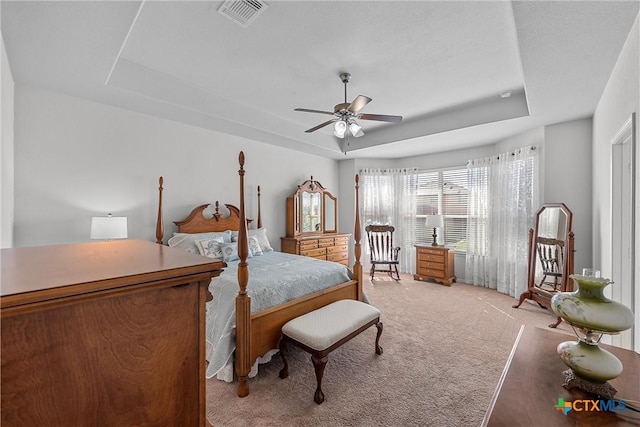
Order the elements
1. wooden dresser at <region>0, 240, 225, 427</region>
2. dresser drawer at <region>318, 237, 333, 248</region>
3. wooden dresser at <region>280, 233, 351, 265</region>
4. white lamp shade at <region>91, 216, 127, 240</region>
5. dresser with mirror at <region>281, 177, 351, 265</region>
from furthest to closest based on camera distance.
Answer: dresser drawer at <region>318, 237, 333, 248</region> < dresser with mirror at <region>281, 177, 351, 265</region> < wooden dresser at <region>280, 233, 351, 265</region> < white lamp shade at <region>91, 216, 127, 240</region> < wooden dresser at <region>0, 240, 225, 427</region>

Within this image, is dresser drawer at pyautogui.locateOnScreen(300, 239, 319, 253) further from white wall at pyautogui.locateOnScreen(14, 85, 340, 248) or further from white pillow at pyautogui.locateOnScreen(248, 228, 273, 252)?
white wall at pyautogui.locateOnScreen(14, 85, 340, 248)

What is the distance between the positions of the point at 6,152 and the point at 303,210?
3.73 m

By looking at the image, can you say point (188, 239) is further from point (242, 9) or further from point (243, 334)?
point (242, 9)

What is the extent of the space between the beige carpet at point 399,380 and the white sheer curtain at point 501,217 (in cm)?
94

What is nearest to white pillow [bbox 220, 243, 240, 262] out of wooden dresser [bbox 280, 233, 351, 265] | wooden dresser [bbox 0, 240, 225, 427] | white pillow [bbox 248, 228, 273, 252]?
white pillow [bbox 248, 228, 273, 252]

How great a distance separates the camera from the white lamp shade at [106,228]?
2678 millimetres

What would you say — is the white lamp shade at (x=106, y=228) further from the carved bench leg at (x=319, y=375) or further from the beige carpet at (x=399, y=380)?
the carved bench leg at (x=319, y=375)

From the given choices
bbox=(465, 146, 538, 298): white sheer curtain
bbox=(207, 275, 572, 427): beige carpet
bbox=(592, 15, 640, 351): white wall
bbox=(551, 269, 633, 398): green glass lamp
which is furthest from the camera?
bbox=(465, 146, 538, 298): white sheer curtain

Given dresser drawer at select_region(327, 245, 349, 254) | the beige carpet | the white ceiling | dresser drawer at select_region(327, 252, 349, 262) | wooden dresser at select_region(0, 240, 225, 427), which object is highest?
the white ceiling

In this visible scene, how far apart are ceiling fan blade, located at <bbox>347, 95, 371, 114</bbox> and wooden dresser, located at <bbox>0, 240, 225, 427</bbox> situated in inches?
86.2

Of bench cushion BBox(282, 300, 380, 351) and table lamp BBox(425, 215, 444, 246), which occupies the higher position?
table lamp BBox(425, 215, 444, 246)

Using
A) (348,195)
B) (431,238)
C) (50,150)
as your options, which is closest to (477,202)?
Answer: (431,238)

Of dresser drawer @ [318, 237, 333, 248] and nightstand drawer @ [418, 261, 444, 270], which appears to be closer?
nightstand drawer @ [418, 261, 444, 270]

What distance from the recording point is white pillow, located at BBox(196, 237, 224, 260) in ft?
11.0
